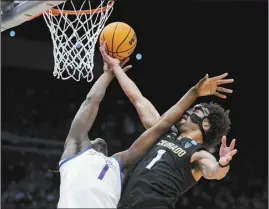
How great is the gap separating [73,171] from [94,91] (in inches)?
29.9

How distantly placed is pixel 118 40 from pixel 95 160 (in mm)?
1101

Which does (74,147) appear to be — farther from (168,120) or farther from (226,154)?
(226,154)

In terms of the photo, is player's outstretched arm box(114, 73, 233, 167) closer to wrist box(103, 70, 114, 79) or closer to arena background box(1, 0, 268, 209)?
wrist box(103, 70, 114, 79)

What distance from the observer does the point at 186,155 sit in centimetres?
410

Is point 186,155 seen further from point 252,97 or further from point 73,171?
point 252,97

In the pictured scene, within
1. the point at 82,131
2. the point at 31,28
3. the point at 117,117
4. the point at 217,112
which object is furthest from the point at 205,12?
the point at 82,131

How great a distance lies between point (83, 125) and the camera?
4.09 metres

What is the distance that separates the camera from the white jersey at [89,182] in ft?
11.8

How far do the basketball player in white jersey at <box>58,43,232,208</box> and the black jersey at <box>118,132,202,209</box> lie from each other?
89mm

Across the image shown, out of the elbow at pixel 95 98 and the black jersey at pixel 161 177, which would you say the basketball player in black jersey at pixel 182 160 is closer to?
the black jersey at pixel 161 177

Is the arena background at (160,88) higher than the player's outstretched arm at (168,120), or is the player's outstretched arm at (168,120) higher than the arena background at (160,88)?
the player's outstretched arm at (168,120)

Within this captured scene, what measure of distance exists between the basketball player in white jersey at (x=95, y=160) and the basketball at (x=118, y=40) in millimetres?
67

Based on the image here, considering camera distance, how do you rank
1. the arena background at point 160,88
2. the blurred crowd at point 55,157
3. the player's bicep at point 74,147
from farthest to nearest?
1. the arena background at point 160,88
2. the blurred crowd at point 55,157
3. the player's bicep at point 74,147

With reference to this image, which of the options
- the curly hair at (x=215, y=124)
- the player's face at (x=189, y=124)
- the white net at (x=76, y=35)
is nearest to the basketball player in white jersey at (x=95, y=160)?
the player's face at (x=189, y=124)
